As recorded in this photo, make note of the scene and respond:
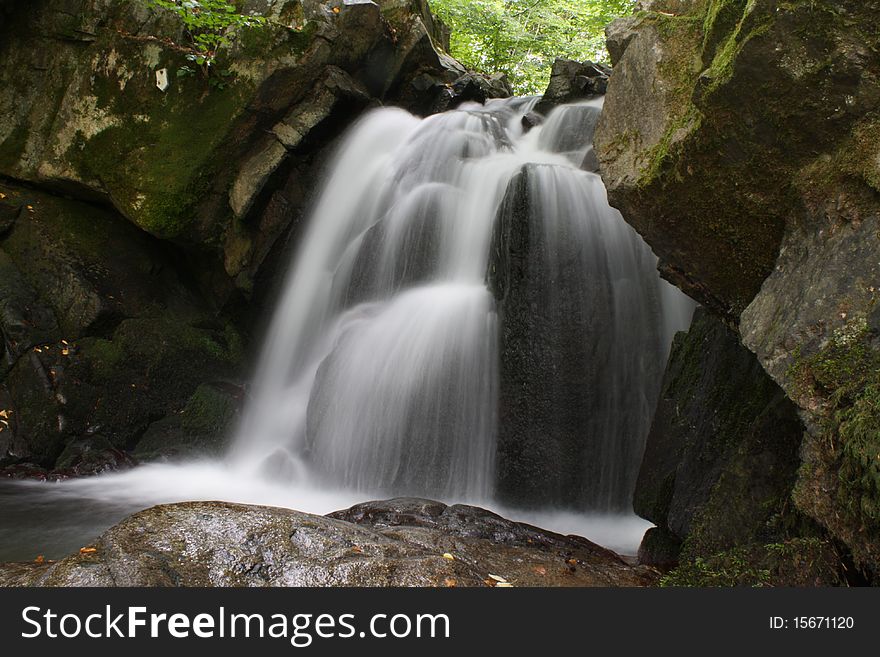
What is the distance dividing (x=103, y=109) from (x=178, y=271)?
2227 millimetres

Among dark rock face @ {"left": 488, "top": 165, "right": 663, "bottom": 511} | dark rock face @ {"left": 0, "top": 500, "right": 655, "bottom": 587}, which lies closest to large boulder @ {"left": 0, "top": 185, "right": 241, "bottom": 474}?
dark rock face @ {"left": 488, "top": 165, "right": 663, "bottom": 511}

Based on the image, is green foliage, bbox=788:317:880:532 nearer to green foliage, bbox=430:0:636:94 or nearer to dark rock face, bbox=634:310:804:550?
dark rock face, bbox=634:310:804:550

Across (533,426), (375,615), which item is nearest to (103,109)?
(533,426)

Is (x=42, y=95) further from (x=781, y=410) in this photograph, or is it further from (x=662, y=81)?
(x=781, y=410)

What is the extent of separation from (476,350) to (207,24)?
5.12 m

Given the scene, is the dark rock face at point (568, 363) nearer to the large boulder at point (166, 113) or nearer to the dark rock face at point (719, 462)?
the dark rock face at point (719, 462)

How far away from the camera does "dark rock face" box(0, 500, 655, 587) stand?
2494 millimetres

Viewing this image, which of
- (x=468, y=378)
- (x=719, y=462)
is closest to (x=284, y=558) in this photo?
(x=719, y=462)

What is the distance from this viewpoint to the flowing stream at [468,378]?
5555mm

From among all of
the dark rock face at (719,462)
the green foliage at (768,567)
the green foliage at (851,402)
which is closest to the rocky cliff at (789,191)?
the green foliage at (851,402)

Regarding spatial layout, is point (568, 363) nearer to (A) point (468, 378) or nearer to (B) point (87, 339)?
(A) point (468, 378)

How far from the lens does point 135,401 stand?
25.2ft

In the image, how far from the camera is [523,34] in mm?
15609

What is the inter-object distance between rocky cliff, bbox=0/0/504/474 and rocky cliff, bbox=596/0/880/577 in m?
5.59
